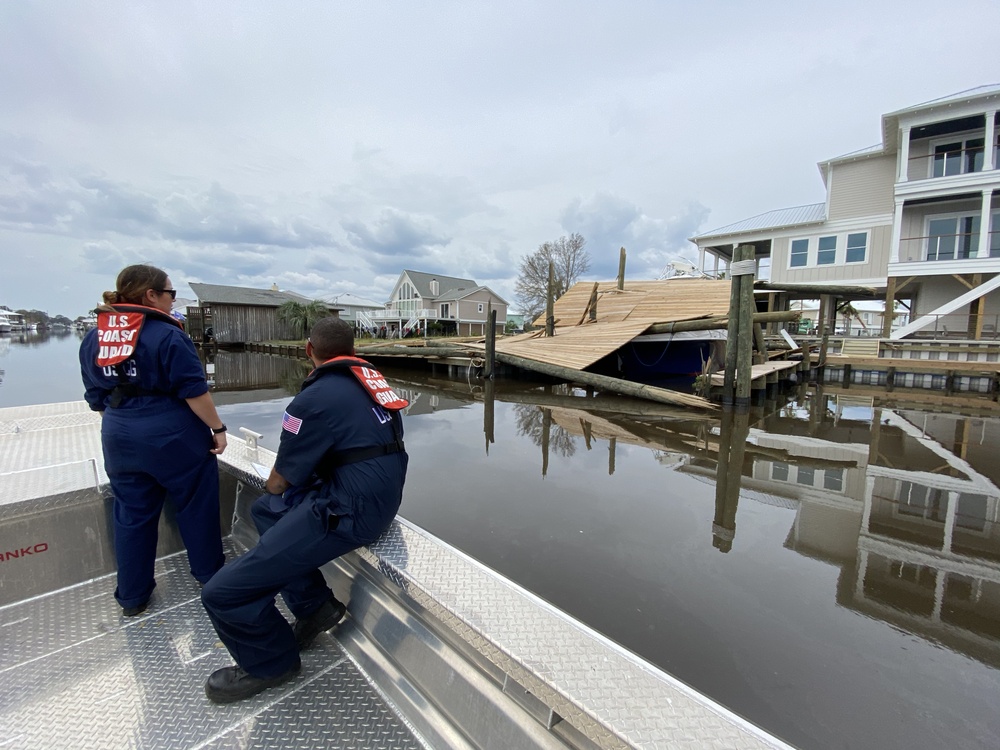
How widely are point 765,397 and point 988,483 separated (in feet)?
21.3

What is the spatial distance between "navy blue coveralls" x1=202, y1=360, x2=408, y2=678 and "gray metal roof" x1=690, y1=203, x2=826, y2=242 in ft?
82.1

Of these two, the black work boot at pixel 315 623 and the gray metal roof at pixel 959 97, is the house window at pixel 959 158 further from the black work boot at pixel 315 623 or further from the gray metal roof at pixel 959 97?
the black work boot at pixel 315 623

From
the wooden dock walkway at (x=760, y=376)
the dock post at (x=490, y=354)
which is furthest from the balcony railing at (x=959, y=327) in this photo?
the dock post at (x=490, y=354)

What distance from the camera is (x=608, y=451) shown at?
262 inches

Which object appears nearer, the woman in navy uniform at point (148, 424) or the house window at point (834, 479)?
the woman in navy uniform at point (148, 424)

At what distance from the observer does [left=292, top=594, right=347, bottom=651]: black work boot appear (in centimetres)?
201

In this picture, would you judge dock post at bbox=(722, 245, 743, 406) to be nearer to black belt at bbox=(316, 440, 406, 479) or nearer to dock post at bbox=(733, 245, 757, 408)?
dock post at bbox=(733, 245, 757, 408)

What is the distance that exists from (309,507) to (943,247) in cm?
2571

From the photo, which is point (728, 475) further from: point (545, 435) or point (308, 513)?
point (308, 513)

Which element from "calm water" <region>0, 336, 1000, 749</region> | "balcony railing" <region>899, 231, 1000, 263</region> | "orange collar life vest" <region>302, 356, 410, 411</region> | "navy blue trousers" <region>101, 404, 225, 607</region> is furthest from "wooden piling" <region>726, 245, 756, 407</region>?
"balcony railing" <region>899, 231, 1000, 263</region>

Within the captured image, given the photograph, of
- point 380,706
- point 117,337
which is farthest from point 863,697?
point 117,337

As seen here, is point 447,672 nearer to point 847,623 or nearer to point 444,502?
point 847,623

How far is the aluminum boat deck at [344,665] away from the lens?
1256mm

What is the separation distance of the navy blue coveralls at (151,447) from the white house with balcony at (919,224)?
707 inches
